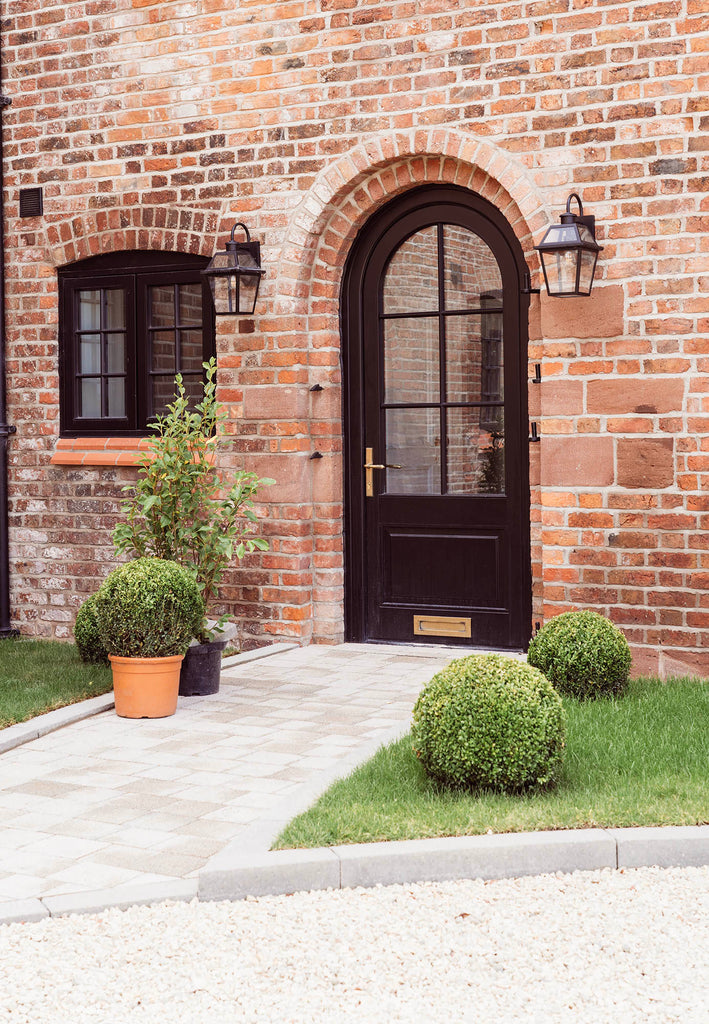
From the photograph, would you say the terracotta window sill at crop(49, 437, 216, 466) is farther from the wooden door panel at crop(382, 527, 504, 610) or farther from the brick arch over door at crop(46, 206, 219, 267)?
the wooden door panel at crop(382, 527, 504, 610)

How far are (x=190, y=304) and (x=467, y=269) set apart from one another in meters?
2.02

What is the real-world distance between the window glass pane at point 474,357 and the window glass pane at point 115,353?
249 centimetres

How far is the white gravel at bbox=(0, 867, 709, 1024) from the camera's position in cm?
315

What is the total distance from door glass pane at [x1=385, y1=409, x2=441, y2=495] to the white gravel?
13.7 ft

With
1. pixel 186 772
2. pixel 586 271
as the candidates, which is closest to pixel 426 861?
pixel 186 772

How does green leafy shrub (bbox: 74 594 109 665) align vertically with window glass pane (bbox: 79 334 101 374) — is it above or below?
below

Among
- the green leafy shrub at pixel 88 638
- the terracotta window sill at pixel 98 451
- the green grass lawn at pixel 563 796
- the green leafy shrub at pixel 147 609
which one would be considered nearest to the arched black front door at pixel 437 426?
the terracotta window sill at pixel 98 451

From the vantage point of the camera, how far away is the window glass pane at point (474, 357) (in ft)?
25.3

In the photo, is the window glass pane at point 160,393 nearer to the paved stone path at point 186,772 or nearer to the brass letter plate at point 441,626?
the paved stone path at point 186,772

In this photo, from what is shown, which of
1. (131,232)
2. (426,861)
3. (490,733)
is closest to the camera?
(426,861)

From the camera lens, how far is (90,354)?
29.7 feet

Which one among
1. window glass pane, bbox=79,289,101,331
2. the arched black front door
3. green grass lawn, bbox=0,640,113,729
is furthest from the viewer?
window glass pane, bbox=79,289,101,331

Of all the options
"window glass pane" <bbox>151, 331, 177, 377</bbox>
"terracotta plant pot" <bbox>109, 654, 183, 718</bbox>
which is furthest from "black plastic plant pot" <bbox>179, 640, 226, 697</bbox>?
"window glass pane" <bbox>151, 331, 177, 377</bbox>

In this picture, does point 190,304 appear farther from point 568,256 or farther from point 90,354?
point 568,256
